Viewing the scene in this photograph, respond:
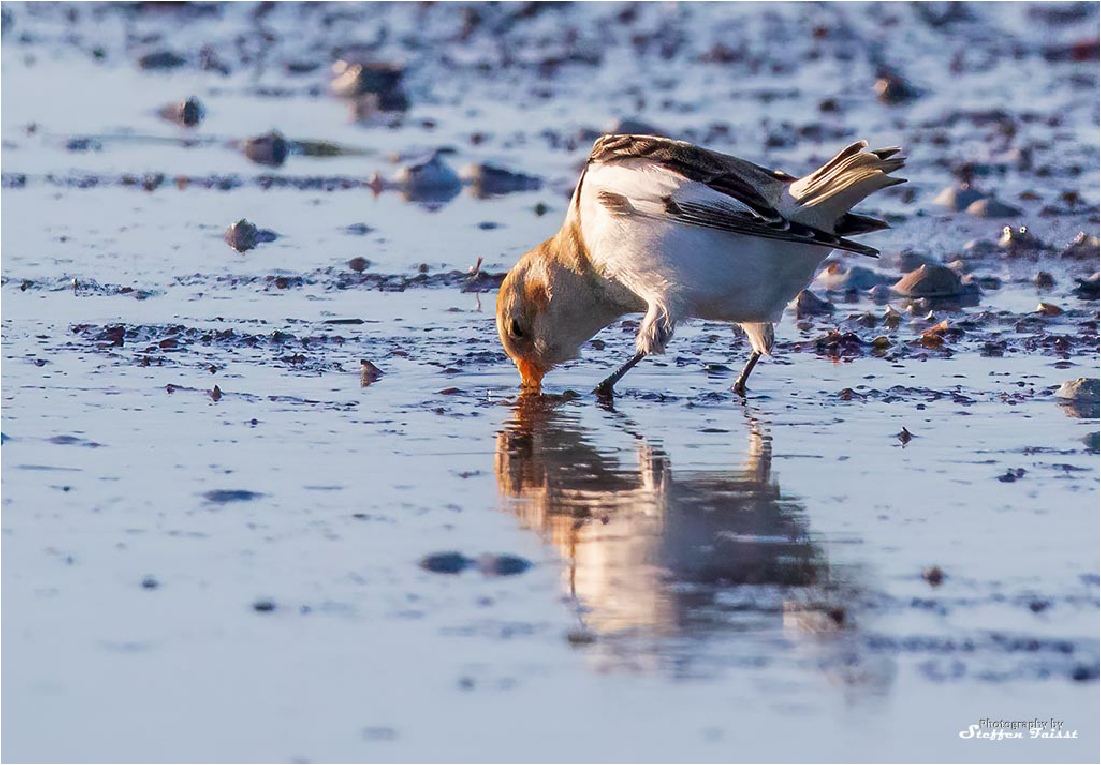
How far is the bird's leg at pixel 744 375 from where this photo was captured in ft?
20.1

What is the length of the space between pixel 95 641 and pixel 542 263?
3.07 meters

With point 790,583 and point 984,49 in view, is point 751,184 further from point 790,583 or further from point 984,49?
point 984,49

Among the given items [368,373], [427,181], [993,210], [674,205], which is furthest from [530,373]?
[993,210]

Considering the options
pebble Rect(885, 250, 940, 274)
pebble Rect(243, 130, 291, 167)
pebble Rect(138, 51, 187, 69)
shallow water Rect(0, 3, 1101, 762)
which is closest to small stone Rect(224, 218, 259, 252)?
shallow water Rect(0, 3, 1101, 762)

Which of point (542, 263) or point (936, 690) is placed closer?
point (936, 690)

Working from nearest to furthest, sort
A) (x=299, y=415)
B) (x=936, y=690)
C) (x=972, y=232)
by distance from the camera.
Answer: (x=936, y=690) → (x=299, y=415) → (x=972, y=232)

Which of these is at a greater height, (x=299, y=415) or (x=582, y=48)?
(x=582, y=48)

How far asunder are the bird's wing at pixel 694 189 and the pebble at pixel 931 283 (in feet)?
5.47

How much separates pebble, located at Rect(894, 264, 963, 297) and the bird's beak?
6.60 feet

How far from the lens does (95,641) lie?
3.60 m

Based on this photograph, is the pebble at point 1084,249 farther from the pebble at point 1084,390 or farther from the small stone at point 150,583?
the small stone at point 150,583

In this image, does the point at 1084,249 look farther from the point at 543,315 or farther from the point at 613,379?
the point at 543,315

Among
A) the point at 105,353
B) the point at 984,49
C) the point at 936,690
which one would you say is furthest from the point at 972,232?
the point at 984,49

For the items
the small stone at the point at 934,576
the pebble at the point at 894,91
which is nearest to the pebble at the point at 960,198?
the pebble at the point at 894,91
